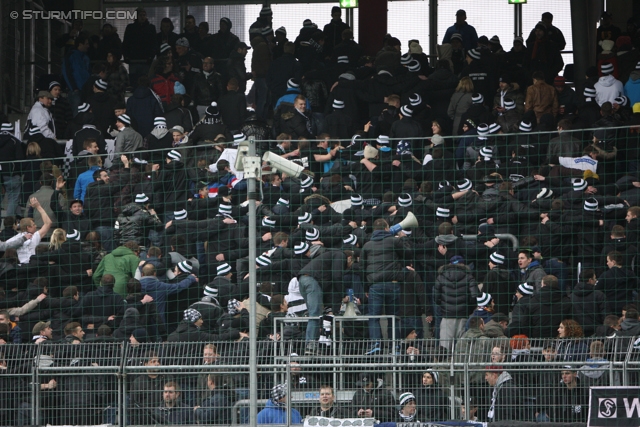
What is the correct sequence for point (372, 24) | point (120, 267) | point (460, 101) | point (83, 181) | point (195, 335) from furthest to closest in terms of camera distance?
point (372, 24)
point (460, 101)
point (83, 181)
point (120, 267)
point (195, 335)

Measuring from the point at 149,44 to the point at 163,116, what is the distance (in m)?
3.88

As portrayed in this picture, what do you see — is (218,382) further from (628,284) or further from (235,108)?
(235,108)

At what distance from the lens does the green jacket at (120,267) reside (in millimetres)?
15000

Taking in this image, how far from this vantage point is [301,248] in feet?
48.8

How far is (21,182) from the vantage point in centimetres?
1750

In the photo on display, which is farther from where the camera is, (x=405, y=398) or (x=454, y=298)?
(x=454, y=298)

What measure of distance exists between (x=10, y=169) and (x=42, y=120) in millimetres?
2433

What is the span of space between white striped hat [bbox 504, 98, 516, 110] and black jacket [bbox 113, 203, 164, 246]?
6654mm

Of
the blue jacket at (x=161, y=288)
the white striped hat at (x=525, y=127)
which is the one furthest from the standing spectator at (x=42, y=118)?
the white striped hat at (x=525, y=127)

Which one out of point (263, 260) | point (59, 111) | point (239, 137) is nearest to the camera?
point (263, 260)

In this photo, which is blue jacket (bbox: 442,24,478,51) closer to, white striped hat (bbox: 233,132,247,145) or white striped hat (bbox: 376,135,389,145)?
white striped hat (bbox: 233,132,247,145)

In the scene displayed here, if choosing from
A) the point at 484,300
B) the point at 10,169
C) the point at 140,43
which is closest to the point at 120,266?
the point at 10,169

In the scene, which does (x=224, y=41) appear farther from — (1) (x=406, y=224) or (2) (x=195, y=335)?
(2) (x=195, y=335)

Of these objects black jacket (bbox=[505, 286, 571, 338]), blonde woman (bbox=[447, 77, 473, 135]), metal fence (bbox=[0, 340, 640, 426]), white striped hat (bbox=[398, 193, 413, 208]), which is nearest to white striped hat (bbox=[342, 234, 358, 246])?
white striped hat (bbox=[398, 193, 413, 208])
